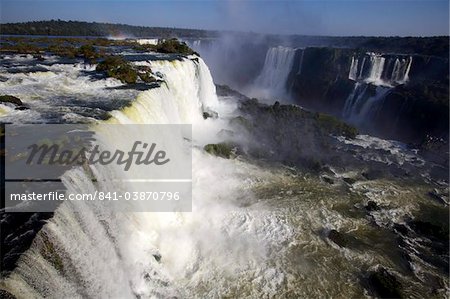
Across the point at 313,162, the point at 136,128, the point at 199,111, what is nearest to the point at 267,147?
the point at 313,162

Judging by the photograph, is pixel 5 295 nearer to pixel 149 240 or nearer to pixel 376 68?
pixel 149 240

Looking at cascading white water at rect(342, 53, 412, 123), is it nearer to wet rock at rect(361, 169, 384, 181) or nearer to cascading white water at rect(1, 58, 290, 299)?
wet rock at rect(361, 169, 384, 181)

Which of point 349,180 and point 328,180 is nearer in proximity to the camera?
point 328,180

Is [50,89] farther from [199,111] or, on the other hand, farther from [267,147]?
[267,147]

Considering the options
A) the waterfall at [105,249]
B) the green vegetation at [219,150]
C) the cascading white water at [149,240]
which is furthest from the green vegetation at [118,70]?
the green vegetation at [219,150]

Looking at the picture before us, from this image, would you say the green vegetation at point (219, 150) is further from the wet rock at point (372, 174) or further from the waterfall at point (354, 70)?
the waterfall at point (354, 70)

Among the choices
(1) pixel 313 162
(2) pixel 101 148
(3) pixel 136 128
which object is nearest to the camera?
(2) pixel 101 148

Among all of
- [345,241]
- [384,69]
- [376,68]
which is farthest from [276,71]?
[345,241]

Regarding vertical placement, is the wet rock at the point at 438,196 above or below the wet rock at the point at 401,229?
above
